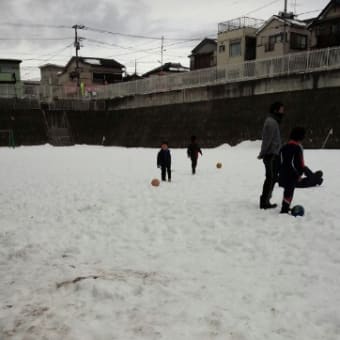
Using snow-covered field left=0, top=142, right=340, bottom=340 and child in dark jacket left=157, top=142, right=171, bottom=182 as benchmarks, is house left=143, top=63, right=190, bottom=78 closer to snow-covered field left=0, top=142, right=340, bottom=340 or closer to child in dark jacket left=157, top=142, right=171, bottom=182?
child in dark jacket left=157, top=142, right=171, bottom=182

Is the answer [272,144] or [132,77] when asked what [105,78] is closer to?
[132,77]

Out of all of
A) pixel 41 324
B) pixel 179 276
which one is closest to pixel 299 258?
pixel 179 276

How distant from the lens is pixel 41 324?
2.79 m

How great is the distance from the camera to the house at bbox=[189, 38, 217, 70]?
A: 1847 inches

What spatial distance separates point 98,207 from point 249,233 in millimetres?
3538

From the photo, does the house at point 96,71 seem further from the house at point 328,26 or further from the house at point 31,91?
the house at point 328,26

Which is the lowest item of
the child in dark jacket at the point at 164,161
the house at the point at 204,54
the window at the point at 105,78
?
the child in dark jacket at the point at 164,161

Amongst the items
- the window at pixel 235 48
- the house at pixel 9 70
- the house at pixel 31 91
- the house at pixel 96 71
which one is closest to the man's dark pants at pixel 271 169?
the window at pixel 235 48

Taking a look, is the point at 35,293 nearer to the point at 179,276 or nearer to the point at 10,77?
the point at 179,276

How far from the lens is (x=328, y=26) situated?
107ft

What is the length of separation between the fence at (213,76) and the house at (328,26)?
11.2m

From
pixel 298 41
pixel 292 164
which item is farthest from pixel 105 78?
pixel 292 164

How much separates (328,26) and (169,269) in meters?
36.4

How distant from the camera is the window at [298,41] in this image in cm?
3623
